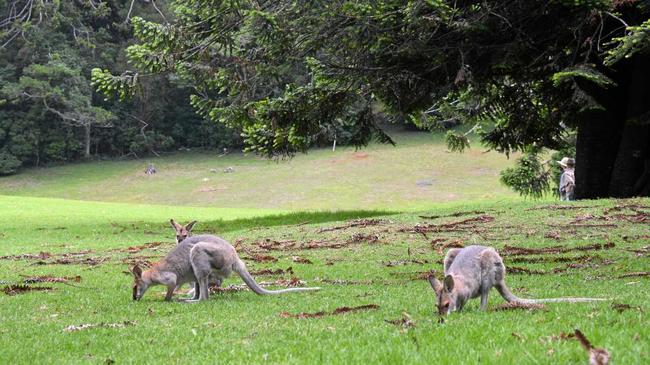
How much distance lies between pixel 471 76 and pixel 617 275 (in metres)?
10.9

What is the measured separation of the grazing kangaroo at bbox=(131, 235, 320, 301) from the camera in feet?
35.1

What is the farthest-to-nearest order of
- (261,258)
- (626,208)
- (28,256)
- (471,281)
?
(626,208), (28,256), (261,258), (471,281)

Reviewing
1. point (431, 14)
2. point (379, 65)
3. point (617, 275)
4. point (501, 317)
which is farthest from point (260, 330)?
point (379, 65)

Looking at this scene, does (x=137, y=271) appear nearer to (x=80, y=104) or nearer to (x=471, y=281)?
(x=471, y=281)

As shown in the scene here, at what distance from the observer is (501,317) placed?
7961mm

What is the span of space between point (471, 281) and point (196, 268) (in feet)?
13.2

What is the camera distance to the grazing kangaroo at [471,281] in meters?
8.08

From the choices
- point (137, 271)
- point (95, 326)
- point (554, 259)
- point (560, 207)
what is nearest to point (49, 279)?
point (137, 271)

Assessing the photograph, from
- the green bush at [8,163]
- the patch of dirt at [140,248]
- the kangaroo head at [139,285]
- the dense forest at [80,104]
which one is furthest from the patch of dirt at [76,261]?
the green bush at [8,163]

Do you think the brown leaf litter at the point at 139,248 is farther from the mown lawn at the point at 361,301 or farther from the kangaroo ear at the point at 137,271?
the kangaroo ear at the point at 137,271

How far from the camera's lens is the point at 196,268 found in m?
10.7

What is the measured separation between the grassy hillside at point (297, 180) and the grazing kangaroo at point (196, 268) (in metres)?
41.9

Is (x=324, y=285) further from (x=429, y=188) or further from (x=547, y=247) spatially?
(x=429, y=188)

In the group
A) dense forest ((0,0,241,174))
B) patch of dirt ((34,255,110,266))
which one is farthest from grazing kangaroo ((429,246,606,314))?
dense forest ((0,0,241,174))
